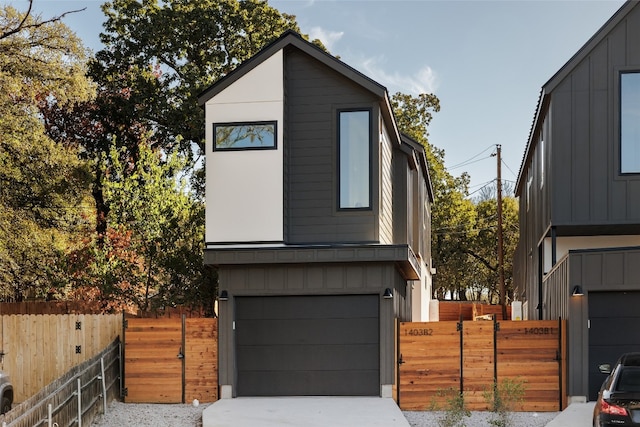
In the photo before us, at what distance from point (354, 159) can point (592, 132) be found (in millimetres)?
5090

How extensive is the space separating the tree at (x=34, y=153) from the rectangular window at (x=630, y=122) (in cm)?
1412

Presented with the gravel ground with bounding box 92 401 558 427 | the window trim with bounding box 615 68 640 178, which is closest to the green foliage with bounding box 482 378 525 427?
the gravel ground with bounding box 92 401 558 427

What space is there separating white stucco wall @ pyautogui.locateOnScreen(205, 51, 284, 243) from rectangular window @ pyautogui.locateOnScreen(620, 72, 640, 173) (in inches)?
285

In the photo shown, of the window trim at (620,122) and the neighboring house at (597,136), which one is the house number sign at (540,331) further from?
the window trim at (620,122)

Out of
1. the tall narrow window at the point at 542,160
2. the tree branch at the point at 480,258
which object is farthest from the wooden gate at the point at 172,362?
the tree branch at the point at 480,258

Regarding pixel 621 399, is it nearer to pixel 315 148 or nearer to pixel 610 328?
pixel 610 328

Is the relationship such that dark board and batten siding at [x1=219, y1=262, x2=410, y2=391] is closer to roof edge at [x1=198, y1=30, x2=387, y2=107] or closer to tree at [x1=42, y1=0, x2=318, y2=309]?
roof edge at [x1=198, y1=30, x2=387, y2=107]

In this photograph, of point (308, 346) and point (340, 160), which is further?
point (340, 160)

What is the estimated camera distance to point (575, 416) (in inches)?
489

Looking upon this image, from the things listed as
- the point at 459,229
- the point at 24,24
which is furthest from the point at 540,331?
the point at 459,229

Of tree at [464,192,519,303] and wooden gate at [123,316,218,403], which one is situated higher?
tree at [464,192,519,303]

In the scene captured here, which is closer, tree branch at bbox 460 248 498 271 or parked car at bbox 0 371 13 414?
parked car at bbox 0 371 13 414

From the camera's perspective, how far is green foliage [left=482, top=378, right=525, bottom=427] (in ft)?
38.4

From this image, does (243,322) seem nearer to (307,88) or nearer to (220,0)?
(307,88)
